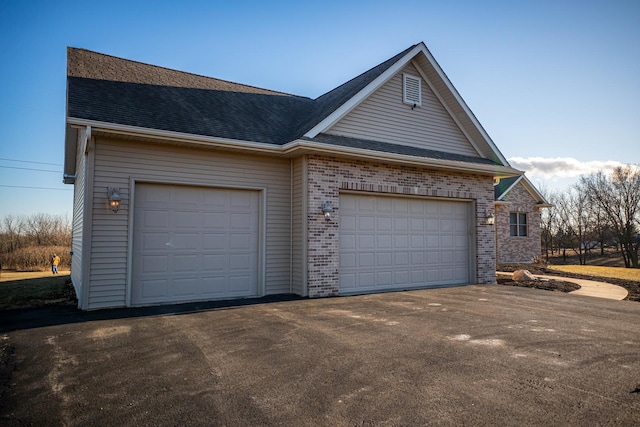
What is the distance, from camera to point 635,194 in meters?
32.0

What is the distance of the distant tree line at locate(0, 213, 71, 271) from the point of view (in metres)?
24.8

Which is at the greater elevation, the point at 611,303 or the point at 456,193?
the point at 456,193

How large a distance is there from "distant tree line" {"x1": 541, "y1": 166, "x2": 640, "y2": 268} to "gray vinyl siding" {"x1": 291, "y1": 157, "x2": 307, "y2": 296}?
96.6 feet

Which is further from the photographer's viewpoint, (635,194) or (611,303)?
(635,194)

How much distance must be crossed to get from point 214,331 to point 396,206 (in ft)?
21.3

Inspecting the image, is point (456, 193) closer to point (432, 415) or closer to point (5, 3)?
point (432, 415)

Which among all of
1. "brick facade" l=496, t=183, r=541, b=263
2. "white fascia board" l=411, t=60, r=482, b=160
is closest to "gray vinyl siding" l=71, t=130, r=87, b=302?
"white fascia board" l=411, t=60, r=482, b=160

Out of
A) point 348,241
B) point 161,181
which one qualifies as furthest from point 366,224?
point 161,181

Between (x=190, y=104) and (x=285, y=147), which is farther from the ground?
(x=190, y=104)

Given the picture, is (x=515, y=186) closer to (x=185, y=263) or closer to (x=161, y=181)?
(x=185, y=263)

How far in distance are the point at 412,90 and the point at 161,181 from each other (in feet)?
25.0

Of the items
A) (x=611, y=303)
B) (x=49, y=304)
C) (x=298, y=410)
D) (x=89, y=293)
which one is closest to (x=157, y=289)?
(x=89, y=293)

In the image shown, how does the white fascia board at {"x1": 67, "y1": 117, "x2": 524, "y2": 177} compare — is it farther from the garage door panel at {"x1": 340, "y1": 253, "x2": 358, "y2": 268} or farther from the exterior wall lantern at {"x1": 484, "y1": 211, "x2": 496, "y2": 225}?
the garage door panel at {"x1": 340, "y1": 253, "x2": 358, "y2": 268}

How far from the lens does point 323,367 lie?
14.6 ft
